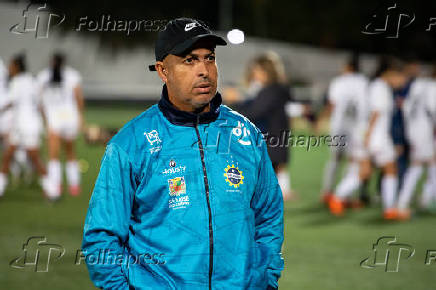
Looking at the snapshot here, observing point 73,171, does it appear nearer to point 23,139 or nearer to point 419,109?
point 23,139

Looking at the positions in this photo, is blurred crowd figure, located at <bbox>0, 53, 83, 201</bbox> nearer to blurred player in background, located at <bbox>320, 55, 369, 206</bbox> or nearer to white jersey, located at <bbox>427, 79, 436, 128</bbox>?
blurred player in background, located at <bbox>320, 55, 369, 206</bbox>

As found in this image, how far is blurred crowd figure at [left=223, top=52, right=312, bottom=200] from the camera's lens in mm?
10102

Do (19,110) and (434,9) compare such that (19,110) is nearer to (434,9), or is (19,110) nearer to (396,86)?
(396,86)

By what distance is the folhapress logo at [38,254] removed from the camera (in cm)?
793

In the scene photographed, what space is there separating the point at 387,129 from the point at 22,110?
6.09 meters

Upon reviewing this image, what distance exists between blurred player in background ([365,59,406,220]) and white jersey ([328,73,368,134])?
1.79ft

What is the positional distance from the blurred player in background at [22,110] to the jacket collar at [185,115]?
8.78 meters

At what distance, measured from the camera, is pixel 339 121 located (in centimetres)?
1166

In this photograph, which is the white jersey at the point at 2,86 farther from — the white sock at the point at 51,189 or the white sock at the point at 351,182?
the white sock at the point at 351,182

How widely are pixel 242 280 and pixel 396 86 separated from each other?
8650 mm

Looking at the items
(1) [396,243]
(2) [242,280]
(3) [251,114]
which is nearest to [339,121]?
(3) [251,114]

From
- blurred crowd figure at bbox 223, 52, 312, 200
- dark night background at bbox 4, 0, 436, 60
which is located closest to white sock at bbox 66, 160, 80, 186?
blurred crowd figure at bbox 223, 52, 312, 200

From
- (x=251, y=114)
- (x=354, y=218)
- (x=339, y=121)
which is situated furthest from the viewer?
(x=339, y=121)

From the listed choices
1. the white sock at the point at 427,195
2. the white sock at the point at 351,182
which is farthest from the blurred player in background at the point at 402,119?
the white sock at the point at 351,182
